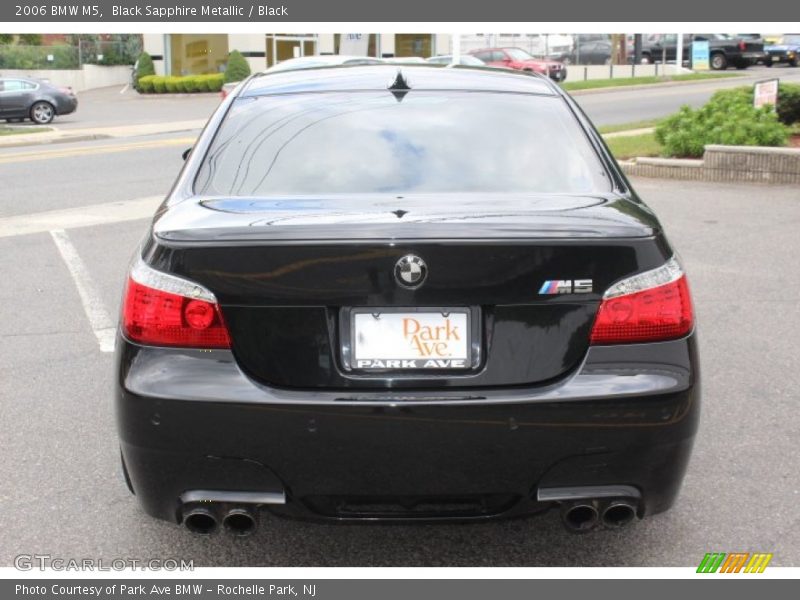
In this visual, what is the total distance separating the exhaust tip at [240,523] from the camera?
339 cm

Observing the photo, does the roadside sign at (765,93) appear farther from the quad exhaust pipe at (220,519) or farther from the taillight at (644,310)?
the quad exhaust pipe at (220,519)

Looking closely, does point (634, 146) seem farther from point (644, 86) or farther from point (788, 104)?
point (644, 86)

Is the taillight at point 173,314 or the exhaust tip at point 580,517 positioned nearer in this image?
the taillight at point 173,314

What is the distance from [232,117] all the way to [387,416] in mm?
1761

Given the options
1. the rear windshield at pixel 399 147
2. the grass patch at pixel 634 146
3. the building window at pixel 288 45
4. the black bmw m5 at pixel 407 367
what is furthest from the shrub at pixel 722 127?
the building window at pixel 288 45

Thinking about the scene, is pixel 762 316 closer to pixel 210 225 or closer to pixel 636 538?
pixel 636 538

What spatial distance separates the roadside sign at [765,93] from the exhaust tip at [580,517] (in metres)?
13.3

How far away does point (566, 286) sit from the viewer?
10.7ft

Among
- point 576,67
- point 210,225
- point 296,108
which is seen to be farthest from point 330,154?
point 576,67

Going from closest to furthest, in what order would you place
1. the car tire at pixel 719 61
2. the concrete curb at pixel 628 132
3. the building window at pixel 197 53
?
1. the concrete curb at pixel 628 132
2. the car tire at pixel 719 61
3. the building window at pixel 197 53

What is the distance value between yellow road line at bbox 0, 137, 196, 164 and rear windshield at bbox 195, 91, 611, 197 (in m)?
16.2

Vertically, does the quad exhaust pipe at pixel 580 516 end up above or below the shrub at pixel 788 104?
below

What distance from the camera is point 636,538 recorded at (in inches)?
159
